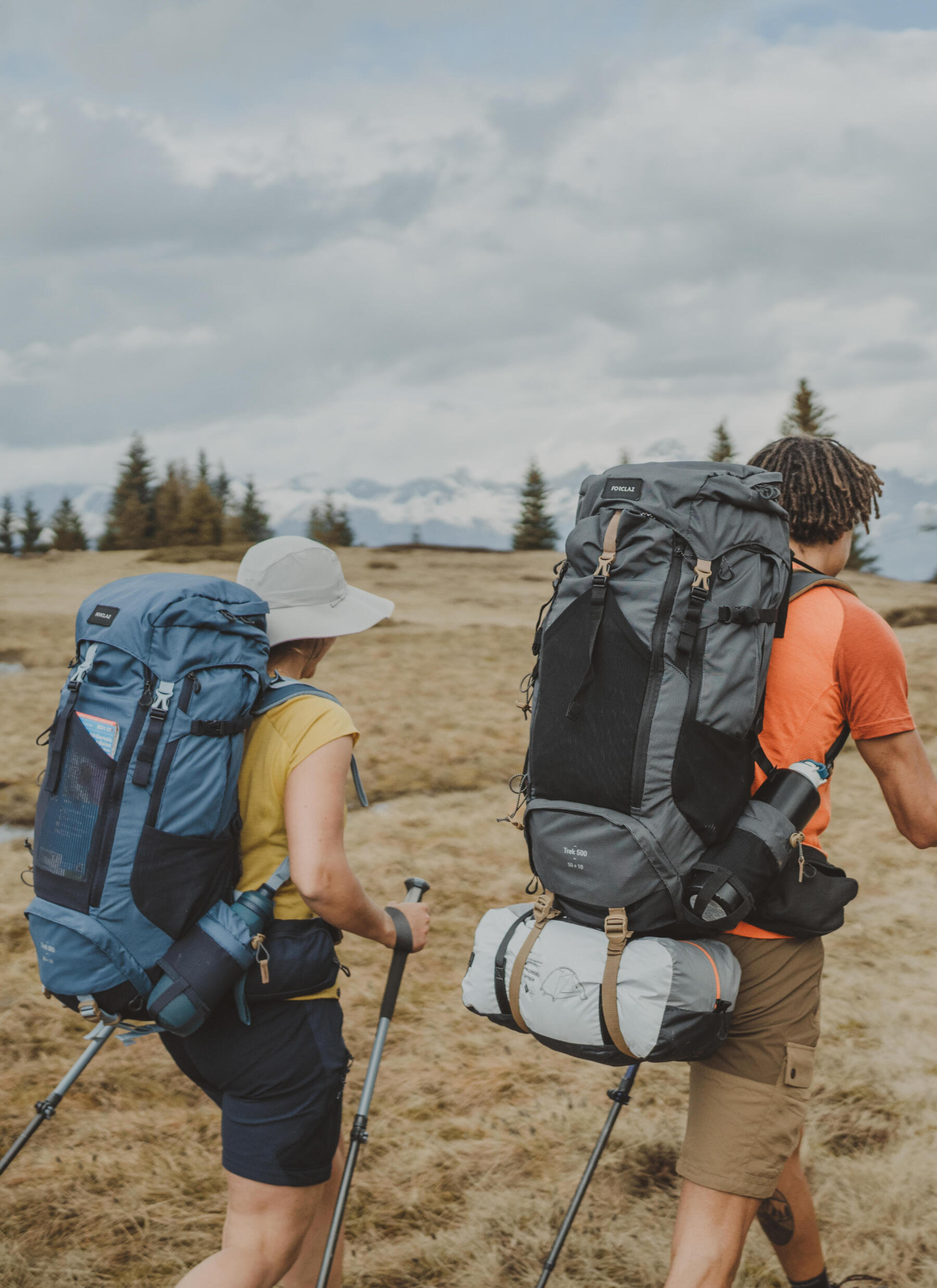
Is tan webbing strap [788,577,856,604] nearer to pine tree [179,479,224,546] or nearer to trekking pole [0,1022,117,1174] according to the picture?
trekking pole [0,1022,117,1174]

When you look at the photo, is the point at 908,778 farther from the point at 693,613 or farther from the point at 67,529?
the point at 67,529

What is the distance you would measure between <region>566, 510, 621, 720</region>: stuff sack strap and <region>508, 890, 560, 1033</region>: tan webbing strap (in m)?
0.53

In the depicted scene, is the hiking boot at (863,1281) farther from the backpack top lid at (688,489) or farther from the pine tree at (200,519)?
the pine tree at (200,519)

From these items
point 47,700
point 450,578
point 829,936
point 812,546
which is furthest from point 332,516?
point 812,546

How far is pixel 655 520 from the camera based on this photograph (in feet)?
8.43

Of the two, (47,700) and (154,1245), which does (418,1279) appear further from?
(47,700)

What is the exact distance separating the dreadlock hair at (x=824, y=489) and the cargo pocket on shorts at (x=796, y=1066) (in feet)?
4.73

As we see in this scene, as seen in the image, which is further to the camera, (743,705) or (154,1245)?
(154,1245)

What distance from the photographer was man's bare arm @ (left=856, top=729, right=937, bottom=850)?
270cm

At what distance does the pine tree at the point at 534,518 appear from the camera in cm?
5538

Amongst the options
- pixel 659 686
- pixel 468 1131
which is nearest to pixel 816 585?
pixel 659 686

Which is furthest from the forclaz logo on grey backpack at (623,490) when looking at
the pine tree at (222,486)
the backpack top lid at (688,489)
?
the pine tree at (222,486)

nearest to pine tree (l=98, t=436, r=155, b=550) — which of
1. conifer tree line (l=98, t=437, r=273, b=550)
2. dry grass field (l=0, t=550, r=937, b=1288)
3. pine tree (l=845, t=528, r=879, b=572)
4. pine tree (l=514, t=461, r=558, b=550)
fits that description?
conifer tree line (l=98, t=437, r=273, b=550)

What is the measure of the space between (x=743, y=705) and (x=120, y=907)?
1667 millimetres
